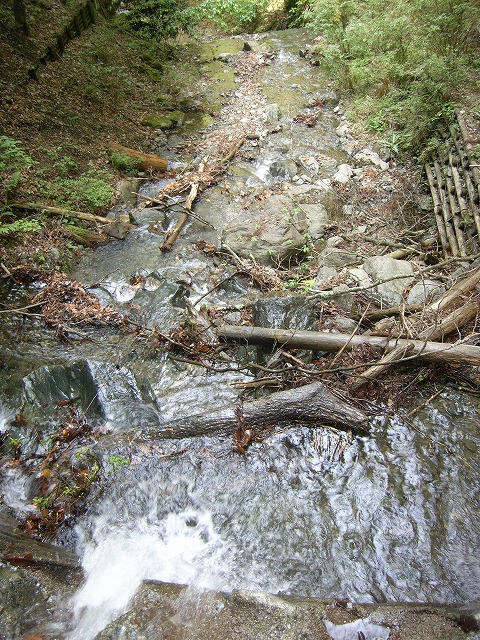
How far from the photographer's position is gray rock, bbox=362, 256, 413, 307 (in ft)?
18.0

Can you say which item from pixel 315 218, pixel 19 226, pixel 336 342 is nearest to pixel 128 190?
pixel 19 226

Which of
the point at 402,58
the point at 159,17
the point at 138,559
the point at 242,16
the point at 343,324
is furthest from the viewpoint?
the point at 242,16

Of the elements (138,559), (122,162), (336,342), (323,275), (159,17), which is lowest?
(138,559)

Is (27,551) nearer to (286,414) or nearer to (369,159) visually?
(286,414)

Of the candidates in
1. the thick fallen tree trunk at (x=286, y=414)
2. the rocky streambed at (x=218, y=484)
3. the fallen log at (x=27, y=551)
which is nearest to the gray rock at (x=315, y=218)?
the rocky streambed at (x=218, y=484)

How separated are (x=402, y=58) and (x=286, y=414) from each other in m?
10.0

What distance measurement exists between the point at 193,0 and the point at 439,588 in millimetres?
20658

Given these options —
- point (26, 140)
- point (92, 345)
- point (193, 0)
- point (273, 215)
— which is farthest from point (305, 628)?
point (193, 0)

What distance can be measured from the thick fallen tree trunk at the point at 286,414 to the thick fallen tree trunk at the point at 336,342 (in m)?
0.65

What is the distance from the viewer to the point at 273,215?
25.7 ft

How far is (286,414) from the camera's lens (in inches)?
167

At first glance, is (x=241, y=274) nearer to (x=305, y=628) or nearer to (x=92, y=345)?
(x=92, y=345)

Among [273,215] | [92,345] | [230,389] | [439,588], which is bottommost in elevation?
[439,588]

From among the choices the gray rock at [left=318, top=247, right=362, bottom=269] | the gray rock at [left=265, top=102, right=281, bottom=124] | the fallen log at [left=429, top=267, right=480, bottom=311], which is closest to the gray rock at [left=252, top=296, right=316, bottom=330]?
the fallen log at [left=429, top=267, right=480, bottom=311]
